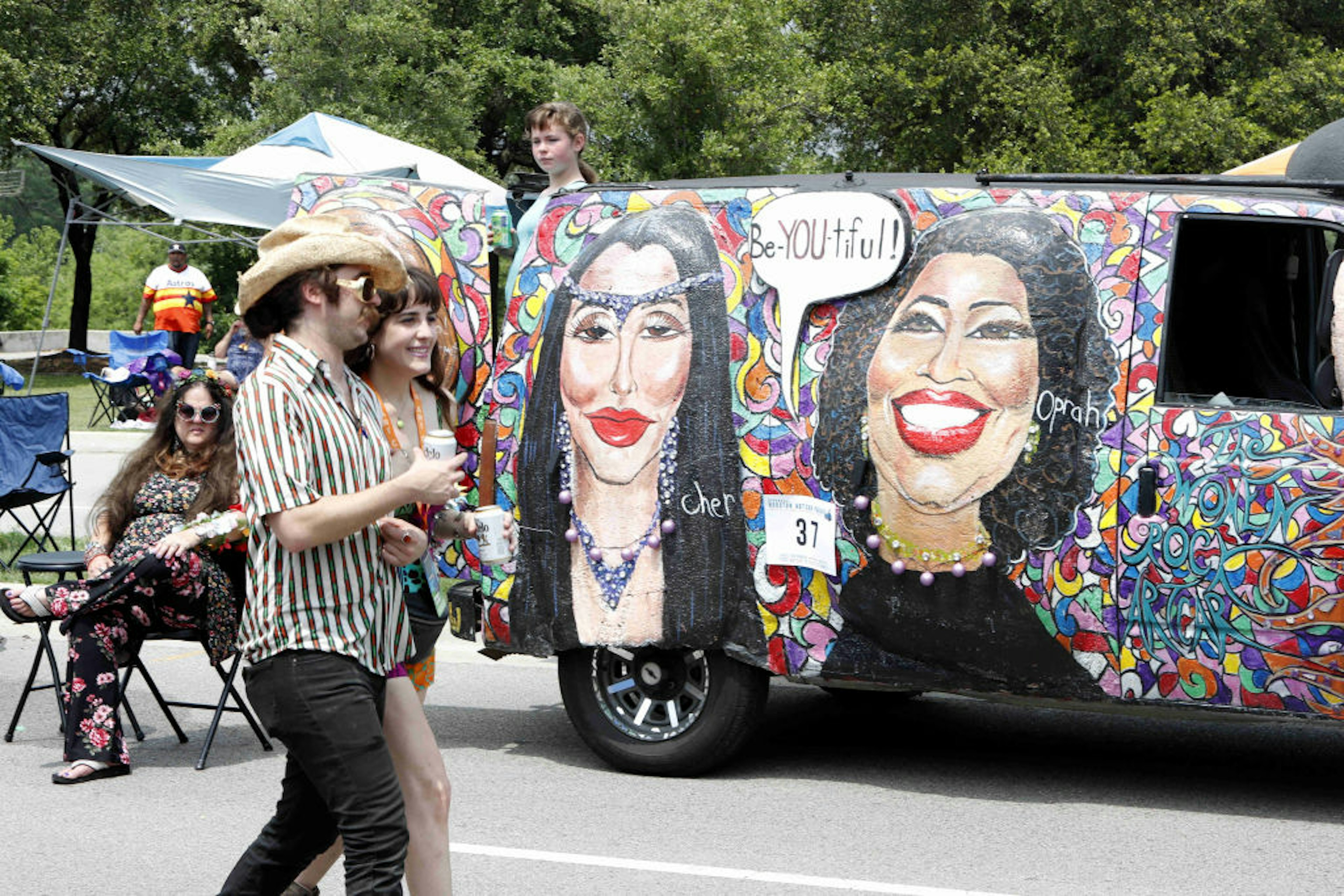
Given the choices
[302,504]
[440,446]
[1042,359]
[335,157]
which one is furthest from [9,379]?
[302,504]

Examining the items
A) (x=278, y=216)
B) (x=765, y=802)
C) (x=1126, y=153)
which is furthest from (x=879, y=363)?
(x=1126, y=153)

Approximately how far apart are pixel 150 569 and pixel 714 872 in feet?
8.61

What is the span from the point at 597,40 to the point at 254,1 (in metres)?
6.40

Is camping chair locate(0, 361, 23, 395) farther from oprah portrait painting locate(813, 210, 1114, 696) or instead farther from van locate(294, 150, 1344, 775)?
oprah portrait painting locate(813, 210, 1114, 696)

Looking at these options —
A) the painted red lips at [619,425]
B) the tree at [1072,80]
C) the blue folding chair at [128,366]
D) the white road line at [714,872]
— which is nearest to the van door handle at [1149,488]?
the white road line at [714,872]

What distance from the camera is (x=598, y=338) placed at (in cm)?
648

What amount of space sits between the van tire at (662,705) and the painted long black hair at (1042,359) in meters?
0.86

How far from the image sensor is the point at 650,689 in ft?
21.6

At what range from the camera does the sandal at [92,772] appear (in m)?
6.54

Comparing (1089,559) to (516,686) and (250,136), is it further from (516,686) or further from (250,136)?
(250,136)

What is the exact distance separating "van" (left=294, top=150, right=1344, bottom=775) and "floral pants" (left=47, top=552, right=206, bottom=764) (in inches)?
43.9

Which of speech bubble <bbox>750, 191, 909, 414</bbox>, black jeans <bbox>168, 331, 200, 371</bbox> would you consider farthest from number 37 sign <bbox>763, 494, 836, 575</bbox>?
black jeans <bbox>168, 331, 200, 371</bbox>

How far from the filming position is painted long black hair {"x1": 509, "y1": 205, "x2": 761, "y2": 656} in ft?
20.7

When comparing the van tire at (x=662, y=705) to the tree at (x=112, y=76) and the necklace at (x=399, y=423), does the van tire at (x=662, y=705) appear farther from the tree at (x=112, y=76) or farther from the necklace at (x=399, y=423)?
the tree at (x=112, y=76)
